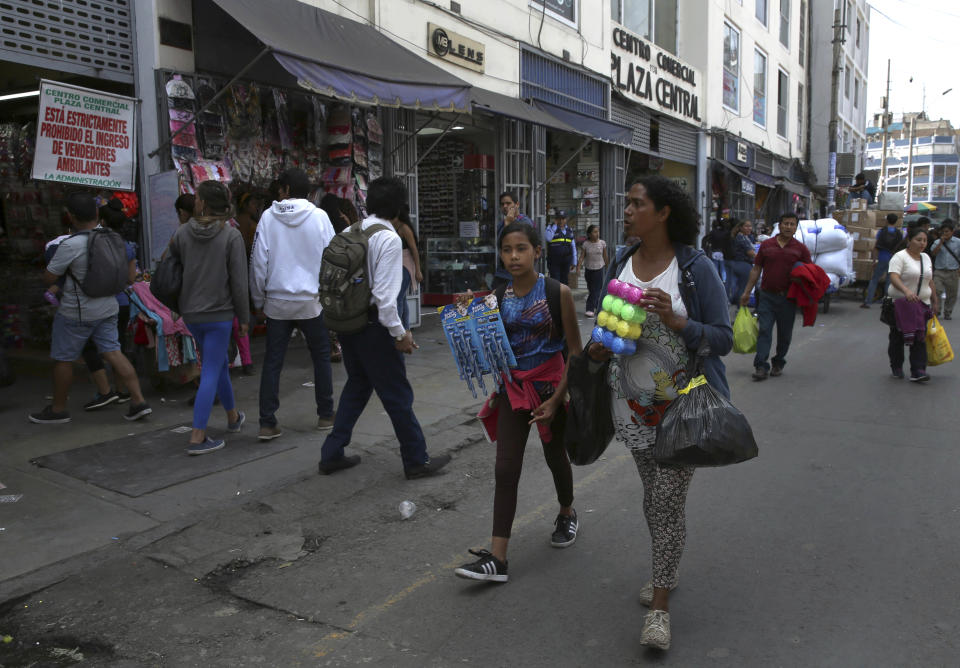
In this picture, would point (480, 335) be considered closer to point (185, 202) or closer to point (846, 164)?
point (185, 202)

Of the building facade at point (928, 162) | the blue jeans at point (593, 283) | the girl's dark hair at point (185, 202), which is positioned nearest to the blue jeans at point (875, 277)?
the blue jeans at point (593, 283)

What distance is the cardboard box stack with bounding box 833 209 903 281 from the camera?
15.8m

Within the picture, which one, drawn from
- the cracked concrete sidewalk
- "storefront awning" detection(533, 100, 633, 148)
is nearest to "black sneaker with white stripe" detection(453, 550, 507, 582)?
the cracked concrete sidewalk

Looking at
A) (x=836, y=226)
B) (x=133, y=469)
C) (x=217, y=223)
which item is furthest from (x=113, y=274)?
(x=836, y=226)

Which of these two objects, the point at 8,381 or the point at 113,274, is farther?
the point at 8,381

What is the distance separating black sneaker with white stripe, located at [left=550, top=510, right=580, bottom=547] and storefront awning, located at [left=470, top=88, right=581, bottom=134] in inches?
284

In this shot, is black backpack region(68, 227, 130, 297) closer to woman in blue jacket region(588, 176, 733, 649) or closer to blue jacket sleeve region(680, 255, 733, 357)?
woman in blue jacket region(588, 176, 733, 649)

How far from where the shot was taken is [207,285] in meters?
5.34

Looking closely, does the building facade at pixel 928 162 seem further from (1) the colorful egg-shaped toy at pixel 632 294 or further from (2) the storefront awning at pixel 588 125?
(1) the colorful egg-shaped toy at pixel 632 294

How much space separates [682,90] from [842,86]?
70.4 feet

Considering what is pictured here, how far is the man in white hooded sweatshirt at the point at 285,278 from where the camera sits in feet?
18.3

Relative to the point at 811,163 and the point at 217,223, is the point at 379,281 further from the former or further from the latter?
the point at 811,163

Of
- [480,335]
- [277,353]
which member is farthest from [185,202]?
[480,335]

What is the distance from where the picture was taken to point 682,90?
20.0 m
